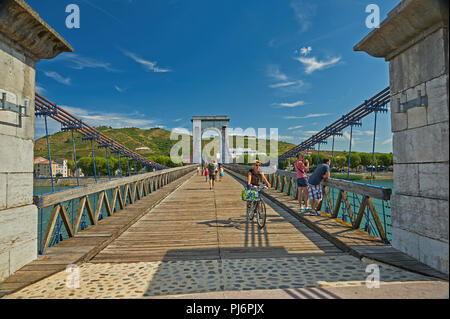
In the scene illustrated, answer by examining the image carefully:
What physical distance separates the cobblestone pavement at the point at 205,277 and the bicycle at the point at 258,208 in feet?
5.75

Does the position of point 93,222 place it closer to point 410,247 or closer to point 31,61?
point 31,61

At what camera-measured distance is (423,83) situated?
11.0 ft

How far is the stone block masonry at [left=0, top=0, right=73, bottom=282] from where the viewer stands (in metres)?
3.21

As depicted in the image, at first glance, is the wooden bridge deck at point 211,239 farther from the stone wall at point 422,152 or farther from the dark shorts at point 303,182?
the stone wall at point 422,152

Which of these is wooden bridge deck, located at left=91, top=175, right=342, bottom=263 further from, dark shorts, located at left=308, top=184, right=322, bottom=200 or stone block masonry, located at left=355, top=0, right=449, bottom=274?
stone block masonry, located at left=355, top=0, right=449, bottom=274

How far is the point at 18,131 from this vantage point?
355 centimetres

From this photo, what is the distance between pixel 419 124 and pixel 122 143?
150265mm

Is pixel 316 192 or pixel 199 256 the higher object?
pixel 316 192

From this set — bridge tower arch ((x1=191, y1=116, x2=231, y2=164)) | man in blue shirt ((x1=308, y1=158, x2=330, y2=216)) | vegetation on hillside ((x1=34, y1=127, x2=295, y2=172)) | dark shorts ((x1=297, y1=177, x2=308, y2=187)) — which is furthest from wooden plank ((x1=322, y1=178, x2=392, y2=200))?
vegetation on hillside ((x1=34, y1=127, x2=295, y2=172))

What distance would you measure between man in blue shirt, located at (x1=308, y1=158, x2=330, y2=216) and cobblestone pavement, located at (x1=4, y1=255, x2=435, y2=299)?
8.17ft

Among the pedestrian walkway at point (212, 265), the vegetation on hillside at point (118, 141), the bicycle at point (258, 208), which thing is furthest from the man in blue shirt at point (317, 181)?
the vegetation on hillside at point (118, 141)

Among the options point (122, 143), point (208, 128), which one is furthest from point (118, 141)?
point (208, 128)

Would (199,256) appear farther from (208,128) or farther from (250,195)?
(208,128)
